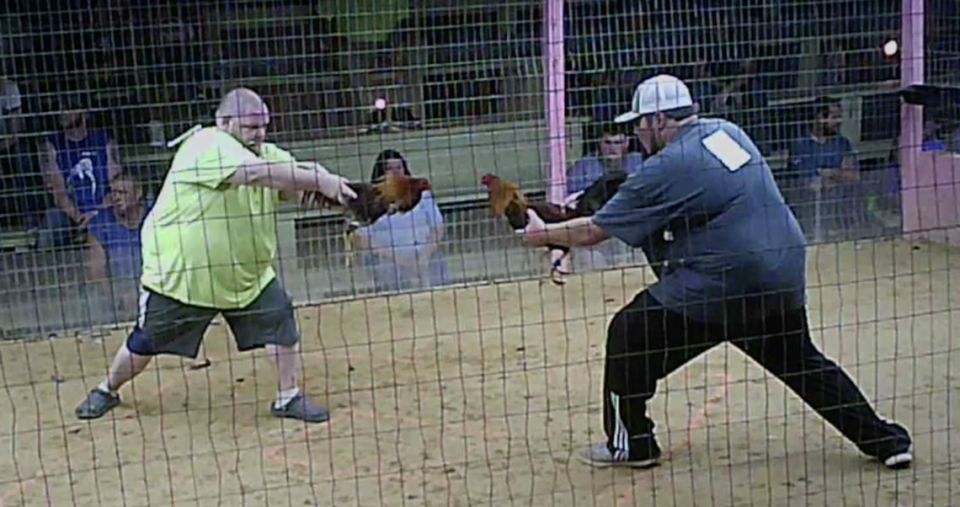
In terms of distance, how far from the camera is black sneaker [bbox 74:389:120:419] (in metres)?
6.14

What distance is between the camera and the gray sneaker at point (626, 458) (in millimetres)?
5285

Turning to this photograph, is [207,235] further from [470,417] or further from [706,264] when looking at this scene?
[706,264]

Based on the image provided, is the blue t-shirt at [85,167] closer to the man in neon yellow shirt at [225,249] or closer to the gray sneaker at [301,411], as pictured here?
Answer: the man in neon yellow shirt at [225,249]

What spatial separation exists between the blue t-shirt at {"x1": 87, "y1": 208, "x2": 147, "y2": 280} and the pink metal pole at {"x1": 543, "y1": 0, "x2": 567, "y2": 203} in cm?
228

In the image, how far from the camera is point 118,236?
309 inches

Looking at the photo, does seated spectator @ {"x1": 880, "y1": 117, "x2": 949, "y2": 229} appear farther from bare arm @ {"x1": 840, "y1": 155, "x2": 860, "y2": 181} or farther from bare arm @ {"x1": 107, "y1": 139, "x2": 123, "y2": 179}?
bare arm @ {"x1": 107, "y1": 139, "x2": 123, "y2": 179}

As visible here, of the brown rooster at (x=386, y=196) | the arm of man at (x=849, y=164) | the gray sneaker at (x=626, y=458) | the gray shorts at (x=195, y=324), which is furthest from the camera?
the arm of man at (x=849, y=164)

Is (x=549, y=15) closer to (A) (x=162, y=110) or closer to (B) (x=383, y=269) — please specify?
(B) (x=383, y=269)

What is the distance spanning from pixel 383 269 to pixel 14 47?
90.4 inches

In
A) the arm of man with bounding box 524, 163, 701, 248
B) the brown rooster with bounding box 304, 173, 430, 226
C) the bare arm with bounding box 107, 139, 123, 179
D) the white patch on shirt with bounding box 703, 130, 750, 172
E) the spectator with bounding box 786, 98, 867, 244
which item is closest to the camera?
the arm of man with bounding box 524, 163, 701, 248

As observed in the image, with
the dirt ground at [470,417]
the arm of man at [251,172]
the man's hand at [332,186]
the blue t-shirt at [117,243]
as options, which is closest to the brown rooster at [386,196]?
the dirt ground at [470,417]

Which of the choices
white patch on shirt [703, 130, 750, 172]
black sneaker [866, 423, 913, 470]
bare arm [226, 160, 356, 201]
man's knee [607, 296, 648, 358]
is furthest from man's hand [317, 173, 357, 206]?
black sneaker [866, 423, 913, 470]

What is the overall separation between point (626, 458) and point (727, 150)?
118 cm

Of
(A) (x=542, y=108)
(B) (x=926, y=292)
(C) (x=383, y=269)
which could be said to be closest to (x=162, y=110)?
(C) (x=383, y=269)
